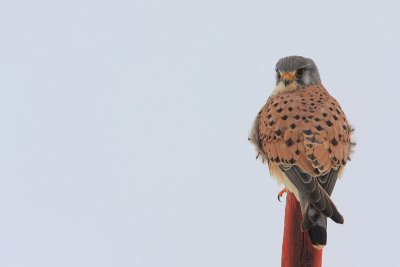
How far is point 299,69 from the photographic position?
11.2 ft

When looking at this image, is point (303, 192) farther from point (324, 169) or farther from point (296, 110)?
point (296, 110)

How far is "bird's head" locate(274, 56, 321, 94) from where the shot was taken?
11.0ft

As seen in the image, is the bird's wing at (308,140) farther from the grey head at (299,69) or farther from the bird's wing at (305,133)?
the grey head at (299,69)

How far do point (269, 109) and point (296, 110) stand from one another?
0.57 ft

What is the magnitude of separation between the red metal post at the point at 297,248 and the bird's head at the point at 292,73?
0.98 meters

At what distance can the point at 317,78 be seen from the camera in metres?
3.55

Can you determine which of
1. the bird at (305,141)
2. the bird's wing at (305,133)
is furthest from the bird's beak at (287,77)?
the bird's wing at (305,133)

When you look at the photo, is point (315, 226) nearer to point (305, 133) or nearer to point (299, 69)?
point (305, 133)

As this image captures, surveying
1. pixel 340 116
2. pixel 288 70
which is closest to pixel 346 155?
pixel 340 116

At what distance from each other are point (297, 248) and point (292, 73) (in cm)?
118

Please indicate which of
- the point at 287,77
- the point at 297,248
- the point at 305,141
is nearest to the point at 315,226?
the point at 297,248

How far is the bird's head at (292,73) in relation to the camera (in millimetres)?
3359

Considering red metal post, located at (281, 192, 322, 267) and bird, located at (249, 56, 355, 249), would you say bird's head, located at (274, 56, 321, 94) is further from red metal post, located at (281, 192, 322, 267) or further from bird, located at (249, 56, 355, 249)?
red metal post, located at (281, 192, 322, 267)

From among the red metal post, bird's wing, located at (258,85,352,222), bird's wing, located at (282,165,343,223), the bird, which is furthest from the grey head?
the red metal post
